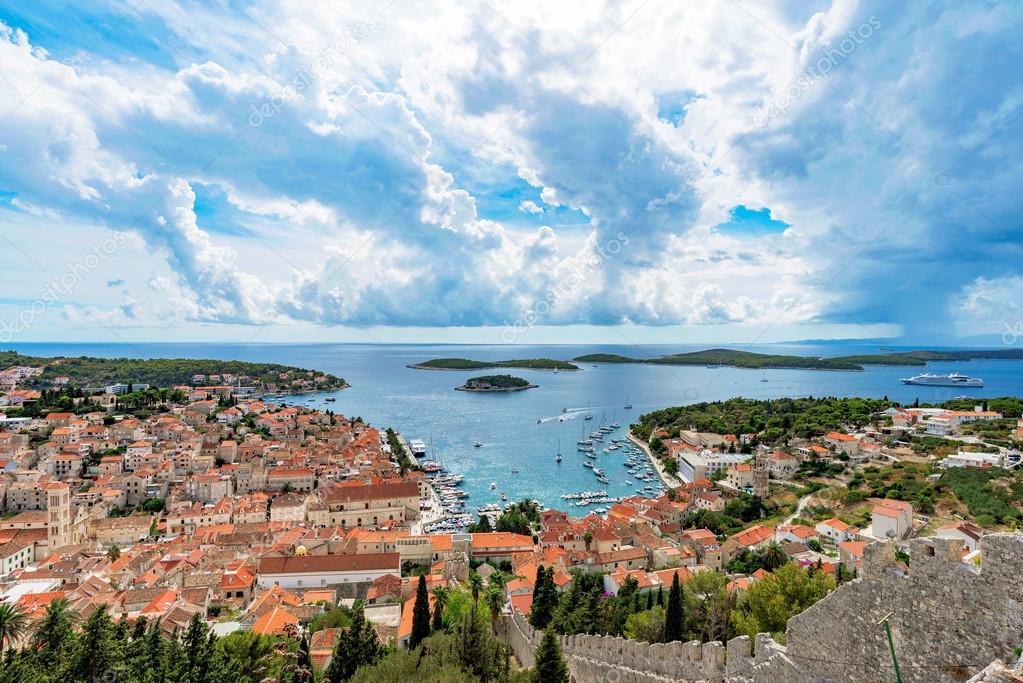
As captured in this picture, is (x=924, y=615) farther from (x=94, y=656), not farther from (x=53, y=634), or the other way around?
(x=53, y=634)

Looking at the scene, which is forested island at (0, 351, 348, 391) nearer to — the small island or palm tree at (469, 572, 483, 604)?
the small island

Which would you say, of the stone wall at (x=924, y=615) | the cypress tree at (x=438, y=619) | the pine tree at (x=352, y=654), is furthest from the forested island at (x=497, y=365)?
the stone wall at (x=924, y=615)

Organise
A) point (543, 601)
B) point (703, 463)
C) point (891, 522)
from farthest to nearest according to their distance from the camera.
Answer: point (703, 463) → point (891, 522) → point (543, 601)

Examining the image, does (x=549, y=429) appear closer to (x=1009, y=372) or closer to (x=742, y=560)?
(x=742, y=560)

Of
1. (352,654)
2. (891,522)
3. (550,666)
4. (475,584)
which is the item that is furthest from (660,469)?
(550,666)

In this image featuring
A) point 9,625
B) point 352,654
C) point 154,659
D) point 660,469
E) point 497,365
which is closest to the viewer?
point 154,659

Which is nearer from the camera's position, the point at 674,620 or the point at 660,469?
the point at 674,620
